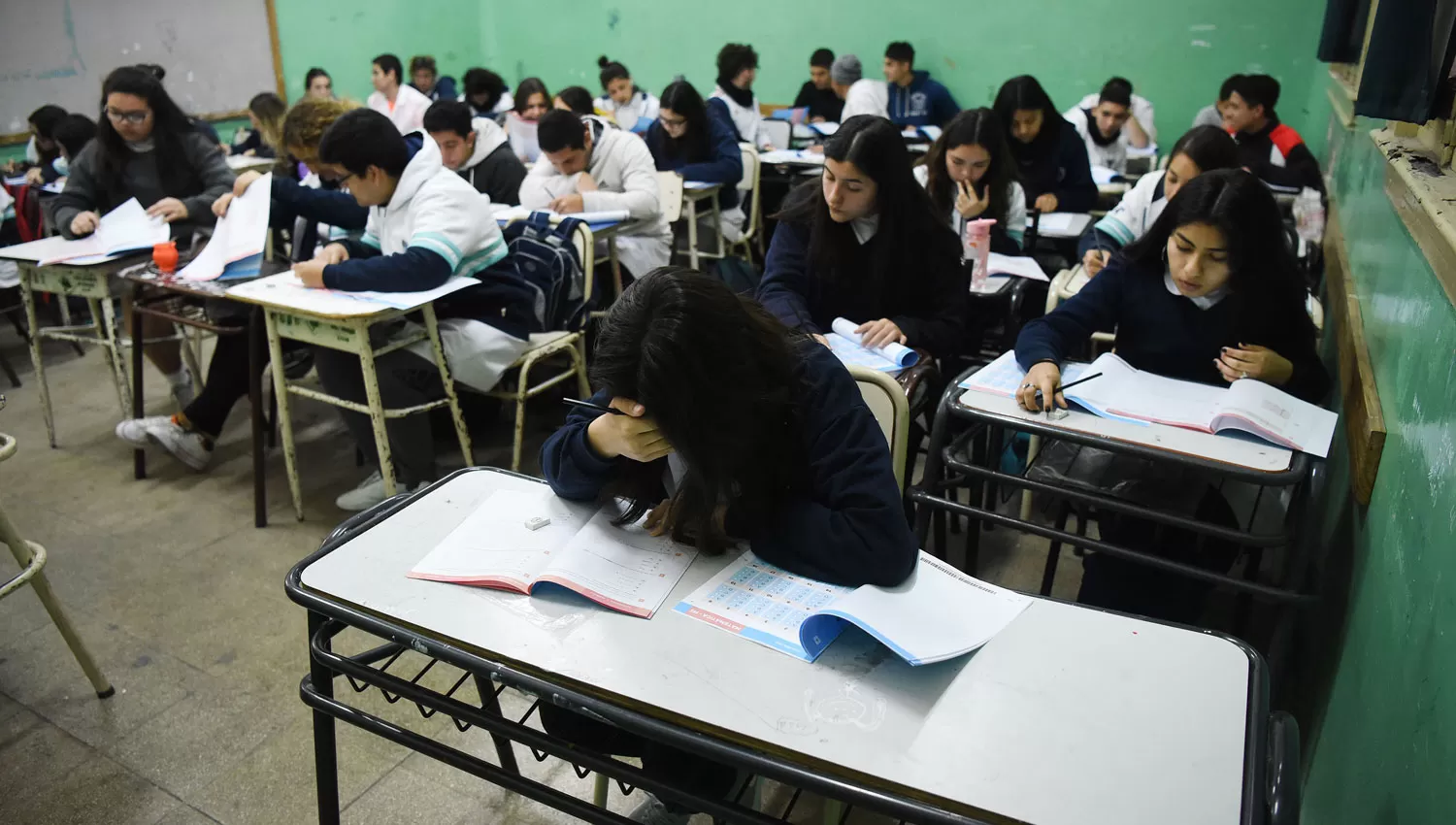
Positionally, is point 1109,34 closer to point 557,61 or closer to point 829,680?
point 557,61

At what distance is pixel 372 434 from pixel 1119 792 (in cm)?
233

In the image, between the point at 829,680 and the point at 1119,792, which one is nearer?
the point at 1119,792

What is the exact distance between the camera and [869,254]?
2283 millimetres

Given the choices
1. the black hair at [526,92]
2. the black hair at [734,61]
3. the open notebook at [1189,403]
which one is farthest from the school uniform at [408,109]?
the open notebook at [1189,403]

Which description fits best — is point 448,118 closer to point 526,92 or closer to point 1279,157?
point 526,92

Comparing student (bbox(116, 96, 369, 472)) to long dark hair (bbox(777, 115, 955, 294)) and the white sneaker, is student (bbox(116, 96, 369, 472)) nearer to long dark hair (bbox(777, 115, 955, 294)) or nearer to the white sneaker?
the white sneaker

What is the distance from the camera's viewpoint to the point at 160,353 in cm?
334

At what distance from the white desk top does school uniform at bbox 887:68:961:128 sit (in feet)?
18.8

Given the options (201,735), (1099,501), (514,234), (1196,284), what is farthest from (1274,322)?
(201,735)

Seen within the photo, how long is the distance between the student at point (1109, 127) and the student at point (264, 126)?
3.80 m

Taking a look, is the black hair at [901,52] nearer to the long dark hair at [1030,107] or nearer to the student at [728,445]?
the long dark hair at [1030,107]

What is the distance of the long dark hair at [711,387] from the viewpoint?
1.04m

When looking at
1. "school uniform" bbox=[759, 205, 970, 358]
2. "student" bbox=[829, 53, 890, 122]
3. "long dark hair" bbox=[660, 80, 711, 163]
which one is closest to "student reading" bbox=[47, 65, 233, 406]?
"long dark hair" bbox=[660, 80, 711, 163]

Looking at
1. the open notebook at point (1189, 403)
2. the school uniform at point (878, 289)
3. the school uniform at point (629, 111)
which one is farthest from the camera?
the school uniform at point (629, 111)
